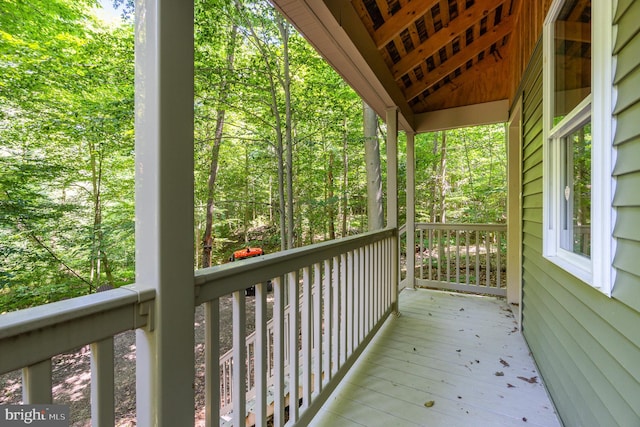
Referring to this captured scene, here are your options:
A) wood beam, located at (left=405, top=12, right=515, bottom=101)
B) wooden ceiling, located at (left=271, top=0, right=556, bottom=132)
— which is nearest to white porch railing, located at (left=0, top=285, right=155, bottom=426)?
wooden ceiling, located at (left=271, top=0, right=556, bottom=132)

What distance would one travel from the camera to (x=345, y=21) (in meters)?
1.89

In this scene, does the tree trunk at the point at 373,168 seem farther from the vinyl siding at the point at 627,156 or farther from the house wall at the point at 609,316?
the vinyl siding at the point at 627,156

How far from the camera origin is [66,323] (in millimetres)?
640

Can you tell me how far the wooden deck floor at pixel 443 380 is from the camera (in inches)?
68.1

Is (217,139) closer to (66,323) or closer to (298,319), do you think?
(298,319)

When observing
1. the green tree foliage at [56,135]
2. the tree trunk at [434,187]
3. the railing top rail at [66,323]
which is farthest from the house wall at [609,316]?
the tree trunk at [434,187]

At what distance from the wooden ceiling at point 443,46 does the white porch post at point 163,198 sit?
173cm

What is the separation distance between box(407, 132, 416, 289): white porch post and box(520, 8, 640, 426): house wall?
7.16 ft

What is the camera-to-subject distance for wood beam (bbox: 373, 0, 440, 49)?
7.38 feet

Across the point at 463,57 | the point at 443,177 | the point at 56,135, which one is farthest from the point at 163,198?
the point at 443,177

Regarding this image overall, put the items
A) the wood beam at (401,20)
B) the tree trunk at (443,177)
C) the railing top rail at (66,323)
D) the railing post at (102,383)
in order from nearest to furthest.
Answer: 1. the railing top rail at (66,323)
2. the railing post at (102,383)
3. the wood beam at (401,20)
4. the tree trunk at (443,177)

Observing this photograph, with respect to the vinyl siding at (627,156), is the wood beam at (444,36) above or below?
above

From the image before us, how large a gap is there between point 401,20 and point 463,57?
1599 millimetres

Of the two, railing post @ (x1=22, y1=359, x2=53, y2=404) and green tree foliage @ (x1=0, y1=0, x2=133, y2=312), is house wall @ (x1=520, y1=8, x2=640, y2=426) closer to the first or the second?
railing post @ (x1=22, y1=359, x2=53, y2=404)
